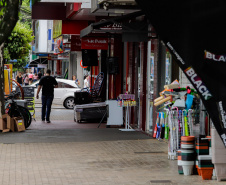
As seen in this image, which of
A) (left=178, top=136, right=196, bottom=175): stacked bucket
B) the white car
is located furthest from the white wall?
(left=178, top=136, right=196, bottom=175): stacked bucket

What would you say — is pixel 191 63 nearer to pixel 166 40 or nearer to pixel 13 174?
pixel 166 40

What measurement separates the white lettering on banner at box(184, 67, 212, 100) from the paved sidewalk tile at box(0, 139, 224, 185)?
5401 mm

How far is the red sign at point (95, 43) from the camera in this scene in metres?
20.2

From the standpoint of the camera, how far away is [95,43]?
800 inches

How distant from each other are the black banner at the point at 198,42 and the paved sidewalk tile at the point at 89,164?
5425 mm

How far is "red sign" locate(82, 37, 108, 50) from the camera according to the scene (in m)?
20.2

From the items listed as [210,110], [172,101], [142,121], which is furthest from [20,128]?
[210,110]

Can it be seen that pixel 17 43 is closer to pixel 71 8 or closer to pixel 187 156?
pixel 71 8

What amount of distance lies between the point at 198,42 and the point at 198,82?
0.25 metres

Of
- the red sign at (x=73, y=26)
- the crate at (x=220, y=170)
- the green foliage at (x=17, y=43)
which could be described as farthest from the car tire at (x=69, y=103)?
the crate at (x=220, y=170)

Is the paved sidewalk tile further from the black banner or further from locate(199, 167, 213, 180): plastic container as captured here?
the black banner

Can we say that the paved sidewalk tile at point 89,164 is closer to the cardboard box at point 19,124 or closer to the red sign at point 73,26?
the cardboard box at point 19,124

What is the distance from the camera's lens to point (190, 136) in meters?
9.79

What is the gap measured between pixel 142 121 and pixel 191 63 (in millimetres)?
13808
